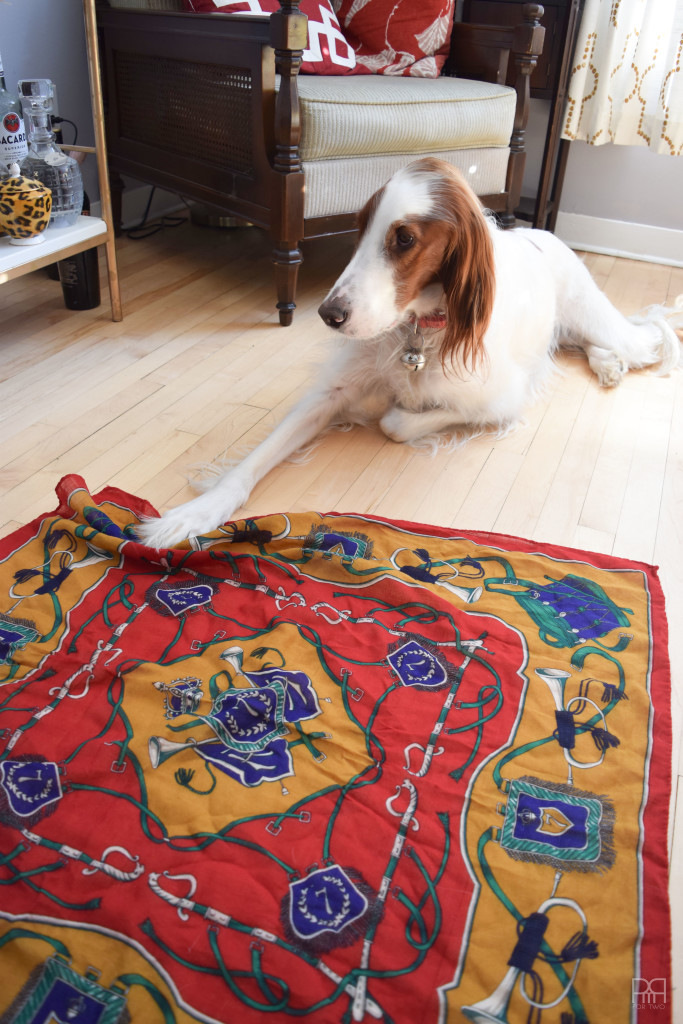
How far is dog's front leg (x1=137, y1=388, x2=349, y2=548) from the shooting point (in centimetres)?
136

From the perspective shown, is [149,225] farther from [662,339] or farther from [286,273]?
[662,339]

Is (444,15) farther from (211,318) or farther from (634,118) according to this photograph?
(211,318)

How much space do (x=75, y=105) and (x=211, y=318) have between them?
104cm

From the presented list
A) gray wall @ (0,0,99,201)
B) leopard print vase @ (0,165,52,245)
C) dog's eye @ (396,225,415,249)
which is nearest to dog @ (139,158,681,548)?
dog's eye @ (396,225,415,249)

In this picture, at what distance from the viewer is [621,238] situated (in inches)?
127

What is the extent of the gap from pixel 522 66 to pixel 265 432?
175cm

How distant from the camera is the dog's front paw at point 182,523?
1336 millimetres

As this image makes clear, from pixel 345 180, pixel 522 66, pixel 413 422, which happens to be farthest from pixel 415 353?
pixel 522 66

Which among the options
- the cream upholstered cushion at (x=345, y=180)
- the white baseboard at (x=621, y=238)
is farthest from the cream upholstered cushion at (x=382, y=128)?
the white baseboard at (x=621, y=238)

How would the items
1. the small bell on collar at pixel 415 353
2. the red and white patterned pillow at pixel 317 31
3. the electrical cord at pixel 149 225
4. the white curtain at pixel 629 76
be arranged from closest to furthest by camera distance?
1. the small bell on collar at pixel 415 353
2. the red and white patterned pillow at pixel 317 31
3. the white curtain at pixel 629 76
4. the electrical cord at pixel 149 225

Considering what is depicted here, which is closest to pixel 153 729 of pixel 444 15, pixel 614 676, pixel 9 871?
pixel 9 871

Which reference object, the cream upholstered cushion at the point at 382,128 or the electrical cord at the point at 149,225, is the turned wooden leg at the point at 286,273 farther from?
the electrical cord at the point at 149,225

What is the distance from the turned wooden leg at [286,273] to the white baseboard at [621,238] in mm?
1615

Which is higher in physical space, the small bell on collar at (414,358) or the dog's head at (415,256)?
the dog's head at (415,256)
